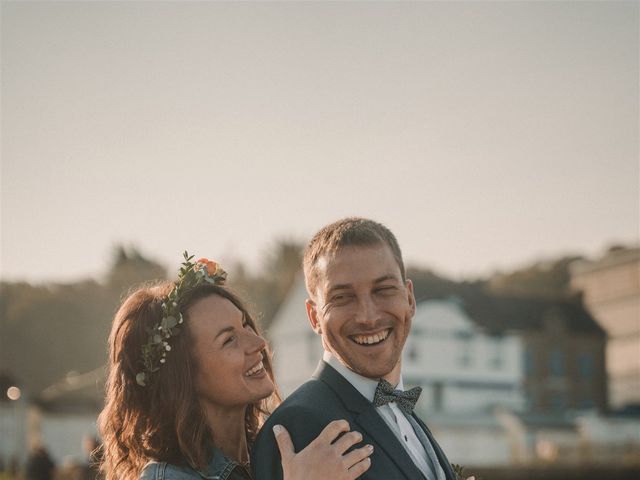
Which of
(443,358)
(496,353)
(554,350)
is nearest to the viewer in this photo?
(443,358)

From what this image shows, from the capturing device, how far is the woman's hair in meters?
5.20

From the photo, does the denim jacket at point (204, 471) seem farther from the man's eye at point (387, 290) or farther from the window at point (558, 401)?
the window at point (558, 401)

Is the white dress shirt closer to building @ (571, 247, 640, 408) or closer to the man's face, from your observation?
the man's face

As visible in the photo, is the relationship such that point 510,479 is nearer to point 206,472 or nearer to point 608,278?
point 206,472

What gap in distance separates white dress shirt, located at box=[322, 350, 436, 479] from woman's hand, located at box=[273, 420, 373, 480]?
31 cm

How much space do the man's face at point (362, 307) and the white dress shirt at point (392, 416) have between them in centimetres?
3

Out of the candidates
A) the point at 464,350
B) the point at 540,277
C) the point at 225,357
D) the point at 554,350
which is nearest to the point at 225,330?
the point at 225,357

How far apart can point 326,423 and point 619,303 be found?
67940 millimetres

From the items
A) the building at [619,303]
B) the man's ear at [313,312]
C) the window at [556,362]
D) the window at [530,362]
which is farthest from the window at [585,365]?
the man's ear at [313,312]

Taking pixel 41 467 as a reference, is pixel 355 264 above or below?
below

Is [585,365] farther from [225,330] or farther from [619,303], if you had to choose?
[225,330]

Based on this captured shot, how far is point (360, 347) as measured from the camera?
187 inches

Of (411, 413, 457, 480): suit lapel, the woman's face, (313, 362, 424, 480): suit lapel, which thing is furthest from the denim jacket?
(411, 413, 457, 480): suit lapel

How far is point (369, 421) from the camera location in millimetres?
4602
